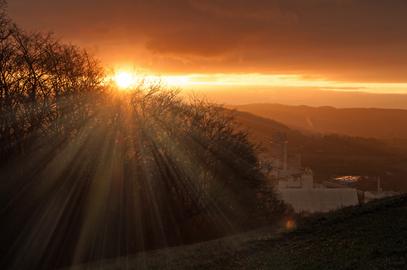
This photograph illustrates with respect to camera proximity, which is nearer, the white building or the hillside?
the white building

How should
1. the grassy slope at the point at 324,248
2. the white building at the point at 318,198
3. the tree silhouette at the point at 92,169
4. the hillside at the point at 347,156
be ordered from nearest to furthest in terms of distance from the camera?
the grassy slope at the point at 324,248 → the tree silhouette at the point at 92,169 → the white building at the point at 318,198 → the hillside at the point at 347,156

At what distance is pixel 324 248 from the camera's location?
1568 cm

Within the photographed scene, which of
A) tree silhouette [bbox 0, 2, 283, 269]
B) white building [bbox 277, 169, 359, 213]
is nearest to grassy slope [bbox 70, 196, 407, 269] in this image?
tree silhouette [bbox 0, 2, 283, 269]

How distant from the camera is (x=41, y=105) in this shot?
31.0 meters

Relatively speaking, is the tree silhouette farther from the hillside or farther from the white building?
the hillside

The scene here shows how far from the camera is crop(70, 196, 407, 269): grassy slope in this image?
13.2 metres

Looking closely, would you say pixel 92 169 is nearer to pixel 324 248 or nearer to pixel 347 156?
pixel 324 248

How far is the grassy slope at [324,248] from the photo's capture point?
13.2 metres

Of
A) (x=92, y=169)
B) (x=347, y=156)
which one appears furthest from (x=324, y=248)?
(x=347, y=156)

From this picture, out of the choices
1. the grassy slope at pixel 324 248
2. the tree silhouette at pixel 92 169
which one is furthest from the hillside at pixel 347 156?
the grassy slope at pixel 324 248

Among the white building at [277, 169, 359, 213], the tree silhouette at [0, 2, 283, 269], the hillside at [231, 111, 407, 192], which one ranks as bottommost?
the hillside at [231, 111, 407, 192]

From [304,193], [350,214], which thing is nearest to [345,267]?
[350,214]

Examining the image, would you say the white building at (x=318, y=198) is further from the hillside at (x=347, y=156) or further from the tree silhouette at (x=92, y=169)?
the hillside at (x=347, y=156)

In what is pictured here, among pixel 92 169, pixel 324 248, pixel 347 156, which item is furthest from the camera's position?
pixel 347 156
